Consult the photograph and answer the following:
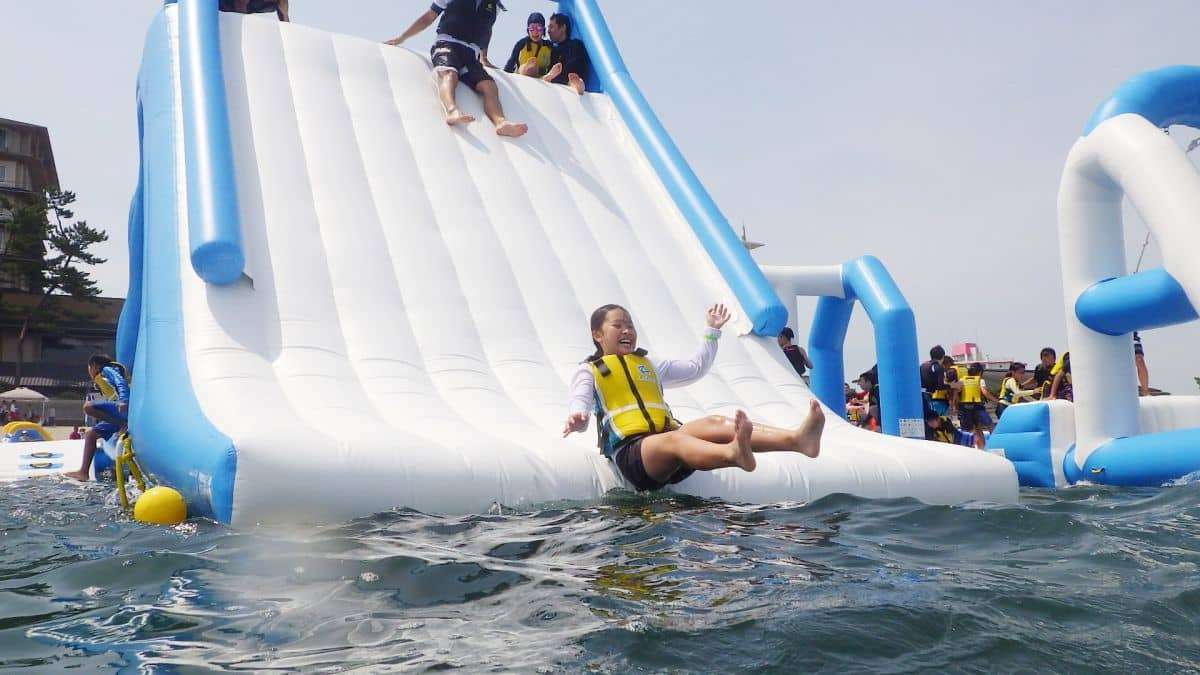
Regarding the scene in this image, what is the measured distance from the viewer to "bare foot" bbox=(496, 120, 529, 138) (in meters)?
4.85

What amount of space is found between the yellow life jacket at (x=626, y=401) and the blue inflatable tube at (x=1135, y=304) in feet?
6.55

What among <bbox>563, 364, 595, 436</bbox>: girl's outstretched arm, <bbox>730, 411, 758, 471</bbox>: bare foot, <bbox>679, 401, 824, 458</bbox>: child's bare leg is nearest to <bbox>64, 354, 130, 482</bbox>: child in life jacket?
<bbox>563, 364, 595, 436</bbox>: girl's outstretched arm

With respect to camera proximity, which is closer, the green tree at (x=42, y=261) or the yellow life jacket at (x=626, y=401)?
the yellow life jacket at (x=626, y=401)

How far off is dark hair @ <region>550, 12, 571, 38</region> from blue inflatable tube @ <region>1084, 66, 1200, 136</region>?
11.2 feet

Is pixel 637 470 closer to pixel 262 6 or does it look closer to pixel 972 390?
pixel 262 6

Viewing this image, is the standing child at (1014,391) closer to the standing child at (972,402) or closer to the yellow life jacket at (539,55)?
the standing child at (972,402)

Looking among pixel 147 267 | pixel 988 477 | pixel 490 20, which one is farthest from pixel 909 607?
pixel 490 20

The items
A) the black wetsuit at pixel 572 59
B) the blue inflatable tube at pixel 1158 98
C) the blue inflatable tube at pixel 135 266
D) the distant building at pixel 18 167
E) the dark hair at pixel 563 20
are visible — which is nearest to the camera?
the blue inflatable tube at pixel 1158 98

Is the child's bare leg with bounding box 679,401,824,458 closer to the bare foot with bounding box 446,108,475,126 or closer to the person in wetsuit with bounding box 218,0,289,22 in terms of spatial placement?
the bare foot with bounding box 446,108,475,126

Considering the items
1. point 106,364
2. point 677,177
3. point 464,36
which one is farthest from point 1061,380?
point 106,364

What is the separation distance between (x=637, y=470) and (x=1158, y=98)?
115 inches

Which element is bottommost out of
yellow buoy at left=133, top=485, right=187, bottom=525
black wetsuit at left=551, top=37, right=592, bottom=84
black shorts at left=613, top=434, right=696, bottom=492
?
yellow buoy at left=133, top=485, right=187, bottom=525

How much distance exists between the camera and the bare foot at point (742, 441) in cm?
235

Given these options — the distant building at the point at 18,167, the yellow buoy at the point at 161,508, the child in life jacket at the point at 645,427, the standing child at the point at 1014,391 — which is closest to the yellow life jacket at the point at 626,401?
the child in life jacket at the point at 645,427
